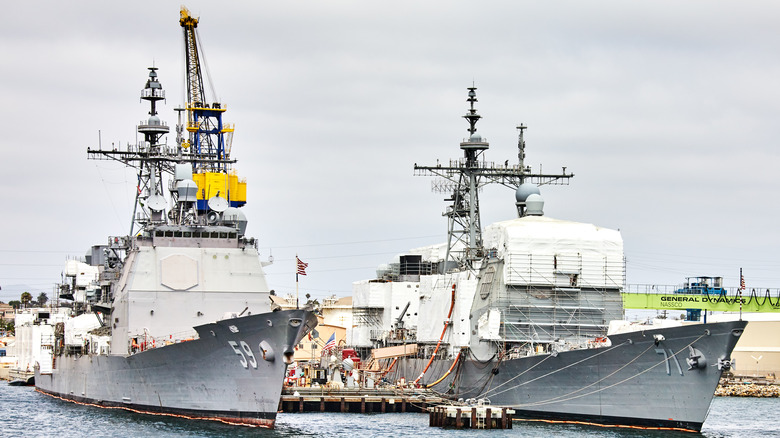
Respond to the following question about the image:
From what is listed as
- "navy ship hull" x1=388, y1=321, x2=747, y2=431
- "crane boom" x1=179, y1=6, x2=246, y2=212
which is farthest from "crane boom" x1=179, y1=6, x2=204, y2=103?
"navy ship hull" x1=388, y1=321, x2=747, y2=431

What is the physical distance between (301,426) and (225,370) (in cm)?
423


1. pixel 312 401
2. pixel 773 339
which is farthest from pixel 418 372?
pixel 773 339

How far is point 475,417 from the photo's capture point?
3647 cm

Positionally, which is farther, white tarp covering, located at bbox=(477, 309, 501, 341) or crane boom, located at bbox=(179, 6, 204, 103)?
crane boom, located at bbox=(179, 6, 204, 103)

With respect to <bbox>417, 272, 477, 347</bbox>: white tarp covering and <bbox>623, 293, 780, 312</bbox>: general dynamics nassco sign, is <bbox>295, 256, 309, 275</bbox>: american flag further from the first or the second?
<bbox>623, 293, 780, 312</bbox>: general dynamics nassco sign

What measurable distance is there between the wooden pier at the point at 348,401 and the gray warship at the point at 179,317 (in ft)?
Result: 16.8

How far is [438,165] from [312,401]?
46.1 ft

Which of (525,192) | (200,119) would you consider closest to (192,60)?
(200,119)

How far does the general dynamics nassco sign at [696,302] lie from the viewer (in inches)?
1822

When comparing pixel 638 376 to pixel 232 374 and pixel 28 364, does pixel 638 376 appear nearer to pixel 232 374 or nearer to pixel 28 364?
pixel 232 374

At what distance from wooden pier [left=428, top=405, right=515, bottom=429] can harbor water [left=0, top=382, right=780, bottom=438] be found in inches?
20.1

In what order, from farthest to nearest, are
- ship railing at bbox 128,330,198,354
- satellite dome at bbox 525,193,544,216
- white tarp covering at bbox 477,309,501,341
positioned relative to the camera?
1. satellite dome at bbox 525,193,544,216
2. white tarp covering at bbox 477,309,501,341
3. ship railing at bbox 128,330,198,354

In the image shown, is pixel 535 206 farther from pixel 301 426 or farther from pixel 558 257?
pixel 301 426

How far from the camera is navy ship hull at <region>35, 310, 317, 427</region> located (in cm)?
3288
